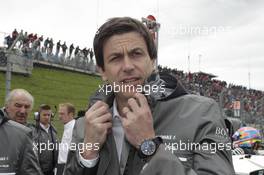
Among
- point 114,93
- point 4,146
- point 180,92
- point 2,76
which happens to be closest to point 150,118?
point 180,92

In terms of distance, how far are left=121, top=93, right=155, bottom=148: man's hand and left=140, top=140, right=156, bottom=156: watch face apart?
27 mm

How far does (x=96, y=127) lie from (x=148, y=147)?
32 cm

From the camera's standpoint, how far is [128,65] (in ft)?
5.24

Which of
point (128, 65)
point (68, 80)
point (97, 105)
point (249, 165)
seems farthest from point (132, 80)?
point (68, 80)

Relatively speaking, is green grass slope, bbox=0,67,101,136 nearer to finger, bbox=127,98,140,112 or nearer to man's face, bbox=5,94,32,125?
man's face, bbox=5,94,32,125

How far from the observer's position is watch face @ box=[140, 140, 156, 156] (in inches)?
50.9

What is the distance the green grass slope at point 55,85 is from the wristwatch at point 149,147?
15091mm

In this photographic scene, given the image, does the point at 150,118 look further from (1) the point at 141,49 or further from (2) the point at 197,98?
(1) the point at 141,49

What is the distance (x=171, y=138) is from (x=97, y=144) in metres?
0.32

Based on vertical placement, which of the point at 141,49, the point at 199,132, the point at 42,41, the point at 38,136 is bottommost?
the point at 38,136

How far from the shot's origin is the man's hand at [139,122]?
4.42 ft

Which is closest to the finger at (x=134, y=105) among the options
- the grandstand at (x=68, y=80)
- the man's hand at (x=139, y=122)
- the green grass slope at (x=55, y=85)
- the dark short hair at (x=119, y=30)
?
the man's hand at (x=139, y=122)

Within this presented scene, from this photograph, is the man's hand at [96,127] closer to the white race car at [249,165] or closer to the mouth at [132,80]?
the mouth at [132,80]

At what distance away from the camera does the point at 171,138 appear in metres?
1.42
